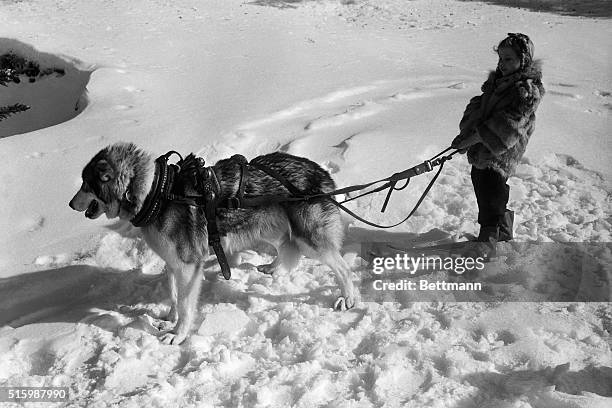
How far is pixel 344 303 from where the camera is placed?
3916mm

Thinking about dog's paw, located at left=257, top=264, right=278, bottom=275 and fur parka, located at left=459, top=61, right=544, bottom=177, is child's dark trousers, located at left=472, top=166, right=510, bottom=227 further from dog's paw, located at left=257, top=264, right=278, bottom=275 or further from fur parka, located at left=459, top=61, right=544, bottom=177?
dog's paw, located at left=257, top=264, right=278, bottom=275

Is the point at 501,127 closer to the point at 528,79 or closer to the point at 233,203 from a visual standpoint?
the point at 528,79

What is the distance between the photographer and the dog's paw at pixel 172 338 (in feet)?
12.0

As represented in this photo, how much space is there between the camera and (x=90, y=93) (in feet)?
27.4

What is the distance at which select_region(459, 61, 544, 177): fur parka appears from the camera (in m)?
3.64

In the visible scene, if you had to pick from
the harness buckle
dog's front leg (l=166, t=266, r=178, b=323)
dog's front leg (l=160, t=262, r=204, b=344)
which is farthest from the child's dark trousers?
dog's front leg (l=166, t=266, r=178, b=323)

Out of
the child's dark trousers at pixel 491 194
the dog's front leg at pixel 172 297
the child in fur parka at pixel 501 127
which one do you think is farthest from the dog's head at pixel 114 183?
the child's dark trousers at pixel 491 194

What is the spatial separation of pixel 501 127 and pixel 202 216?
226cm

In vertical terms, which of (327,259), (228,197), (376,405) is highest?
(228,197)

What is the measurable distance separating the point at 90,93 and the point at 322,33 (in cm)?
645

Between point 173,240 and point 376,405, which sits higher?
point 173,240

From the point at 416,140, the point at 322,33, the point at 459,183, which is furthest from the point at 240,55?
the point at 459,183

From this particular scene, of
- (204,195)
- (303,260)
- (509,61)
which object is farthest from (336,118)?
(204,195)

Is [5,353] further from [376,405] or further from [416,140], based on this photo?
[416,140]
